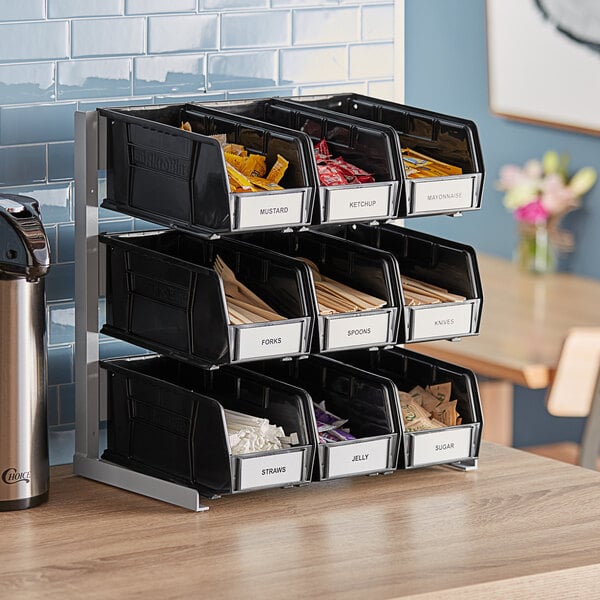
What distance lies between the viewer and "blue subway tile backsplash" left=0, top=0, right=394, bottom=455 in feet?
6.20

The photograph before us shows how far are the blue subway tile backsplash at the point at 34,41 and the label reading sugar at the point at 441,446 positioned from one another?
75 centimetres

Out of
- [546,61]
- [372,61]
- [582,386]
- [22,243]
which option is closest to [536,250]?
[546,61]

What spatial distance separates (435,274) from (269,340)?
343 mm

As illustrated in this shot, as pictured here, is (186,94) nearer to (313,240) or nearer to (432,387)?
(313,240)

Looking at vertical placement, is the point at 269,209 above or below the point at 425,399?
above

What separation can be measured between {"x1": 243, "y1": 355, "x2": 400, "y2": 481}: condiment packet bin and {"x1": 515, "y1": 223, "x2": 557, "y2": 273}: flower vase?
2.86m

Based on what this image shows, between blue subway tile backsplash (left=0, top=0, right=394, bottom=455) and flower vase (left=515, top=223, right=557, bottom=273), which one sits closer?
blue subway tile backsplash (left=0, top=0, right=394, bottom=455)

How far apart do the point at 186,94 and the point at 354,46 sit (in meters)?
0.31

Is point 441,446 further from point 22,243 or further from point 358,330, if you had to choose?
point 22,243

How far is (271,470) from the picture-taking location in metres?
1.75

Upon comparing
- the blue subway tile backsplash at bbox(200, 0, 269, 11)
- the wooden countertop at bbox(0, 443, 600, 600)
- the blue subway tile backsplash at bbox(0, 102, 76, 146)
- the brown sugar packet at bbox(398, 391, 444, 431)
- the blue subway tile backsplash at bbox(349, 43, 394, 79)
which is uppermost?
the blue subway tile backsplash at bbox(200, 0, 269, 11)

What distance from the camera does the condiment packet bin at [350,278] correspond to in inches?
69.4

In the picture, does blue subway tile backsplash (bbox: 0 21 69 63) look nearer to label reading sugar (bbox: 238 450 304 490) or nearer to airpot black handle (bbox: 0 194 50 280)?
airpot black handle (bbox: 0 194 50 280)

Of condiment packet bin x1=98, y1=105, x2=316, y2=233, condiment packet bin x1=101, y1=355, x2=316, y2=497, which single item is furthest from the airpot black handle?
condiment packet bin x1=101, y1=355, x2=316, y2=497
